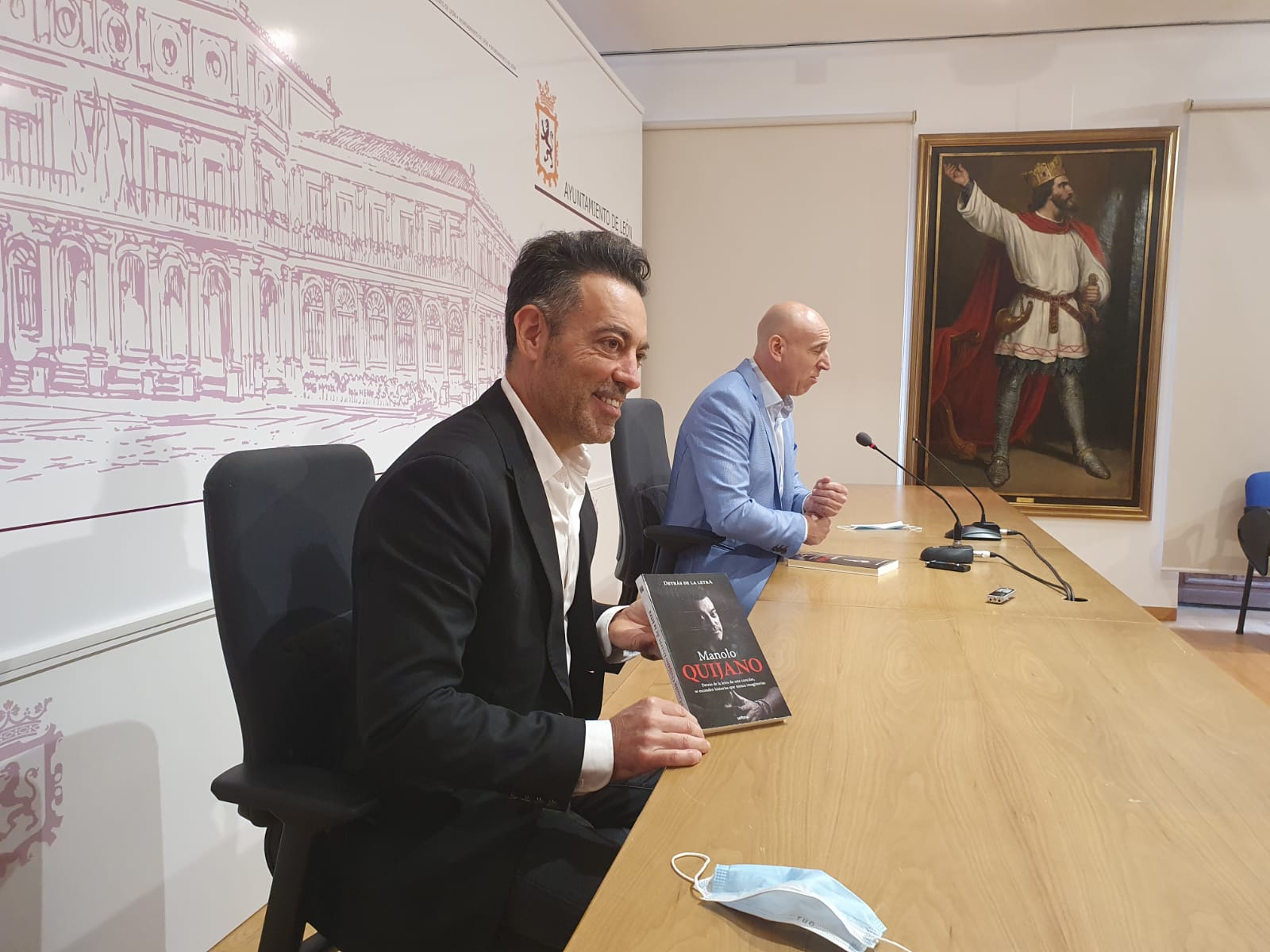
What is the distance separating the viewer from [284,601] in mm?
1197

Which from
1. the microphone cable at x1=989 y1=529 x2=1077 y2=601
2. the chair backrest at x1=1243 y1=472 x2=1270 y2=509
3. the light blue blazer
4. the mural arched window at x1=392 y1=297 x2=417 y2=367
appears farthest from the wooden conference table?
the chair backrest at x1=1243 y1=472 x2=1270 y2=509

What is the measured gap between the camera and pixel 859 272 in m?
5.34

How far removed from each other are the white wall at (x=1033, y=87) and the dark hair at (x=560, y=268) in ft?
14.0

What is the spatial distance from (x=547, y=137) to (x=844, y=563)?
252 cm

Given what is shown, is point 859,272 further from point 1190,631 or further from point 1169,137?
point 1190,631

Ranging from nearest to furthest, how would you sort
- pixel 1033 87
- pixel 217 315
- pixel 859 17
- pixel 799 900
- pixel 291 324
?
pixel 799 900 < pixel 217 315 < pixel 291 324 < pixel 859 17 < pixel 1033 87

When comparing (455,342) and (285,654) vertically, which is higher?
(455,342)

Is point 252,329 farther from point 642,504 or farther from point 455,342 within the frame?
point 642,504

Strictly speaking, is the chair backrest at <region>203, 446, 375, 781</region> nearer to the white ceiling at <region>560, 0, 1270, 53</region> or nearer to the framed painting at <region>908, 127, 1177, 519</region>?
the white ceiling at <region>560, 0, 1270, 53</region>

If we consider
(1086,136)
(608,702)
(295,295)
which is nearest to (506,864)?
(608,702)

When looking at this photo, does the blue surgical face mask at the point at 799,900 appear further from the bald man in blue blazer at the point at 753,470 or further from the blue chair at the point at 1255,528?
the blue chair at the point at 1255,528

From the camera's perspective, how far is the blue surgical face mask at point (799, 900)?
70cm

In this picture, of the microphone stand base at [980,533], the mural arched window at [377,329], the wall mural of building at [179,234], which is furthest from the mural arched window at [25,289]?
the microphone stand base at [980,533]

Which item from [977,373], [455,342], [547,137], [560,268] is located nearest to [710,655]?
[560,268]
